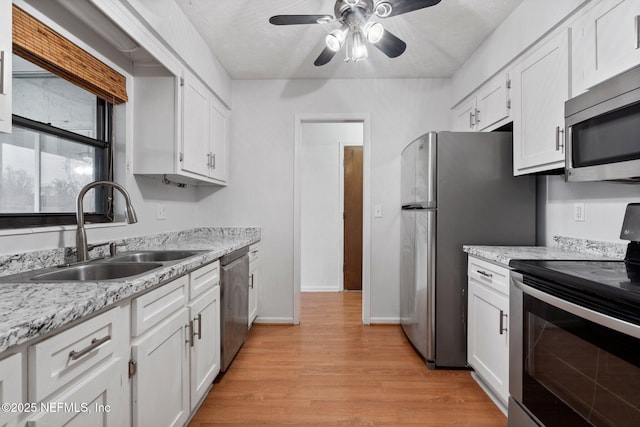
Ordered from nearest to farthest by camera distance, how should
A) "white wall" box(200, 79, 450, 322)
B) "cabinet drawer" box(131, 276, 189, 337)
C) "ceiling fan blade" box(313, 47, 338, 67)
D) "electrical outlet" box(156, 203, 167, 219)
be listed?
"cabinet drawer" box(131, 276, 189, 337) → "ceiling fan blade" box(313, 47, 338, 67) → "electrical outlet" box(156, 203, 167, 219) → "white wall" box(200, 79, 450, 322)

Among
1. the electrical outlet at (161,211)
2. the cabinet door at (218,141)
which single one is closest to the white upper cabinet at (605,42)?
the cabinet door at (218,141)

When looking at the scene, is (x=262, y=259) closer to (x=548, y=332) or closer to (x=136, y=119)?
(x=136, y=119)

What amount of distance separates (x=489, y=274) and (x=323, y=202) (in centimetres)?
276

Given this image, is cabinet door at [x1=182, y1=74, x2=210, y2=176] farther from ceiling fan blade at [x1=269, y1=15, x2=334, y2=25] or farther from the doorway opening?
the doorway opening

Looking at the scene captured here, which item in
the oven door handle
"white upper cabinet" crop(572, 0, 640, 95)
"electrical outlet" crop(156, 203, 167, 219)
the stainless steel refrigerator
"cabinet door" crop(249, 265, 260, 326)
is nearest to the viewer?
the oven door handle

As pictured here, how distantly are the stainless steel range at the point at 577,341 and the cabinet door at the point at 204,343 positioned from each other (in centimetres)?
159

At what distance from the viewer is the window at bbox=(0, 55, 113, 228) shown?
1.36 m

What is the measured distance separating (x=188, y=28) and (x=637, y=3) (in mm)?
2405

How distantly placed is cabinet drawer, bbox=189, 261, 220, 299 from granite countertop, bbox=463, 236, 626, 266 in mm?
1621

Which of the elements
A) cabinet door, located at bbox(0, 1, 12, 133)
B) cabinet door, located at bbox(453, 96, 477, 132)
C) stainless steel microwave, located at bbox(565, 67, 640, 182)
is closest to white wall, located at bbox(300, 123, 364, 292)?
cabinet door, located at bbox(453, 96, 477, 132)

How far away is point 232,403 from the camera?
6.05 feet

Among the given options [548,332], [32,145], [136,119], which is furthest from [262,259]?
[548,332]

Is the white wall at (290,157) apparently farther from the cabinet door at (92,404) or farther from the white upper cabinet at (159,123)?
the cabinet door at (92,404)

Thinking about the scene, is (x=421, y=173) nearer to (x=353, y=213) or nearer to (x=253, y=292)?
(x=253, y=292)
